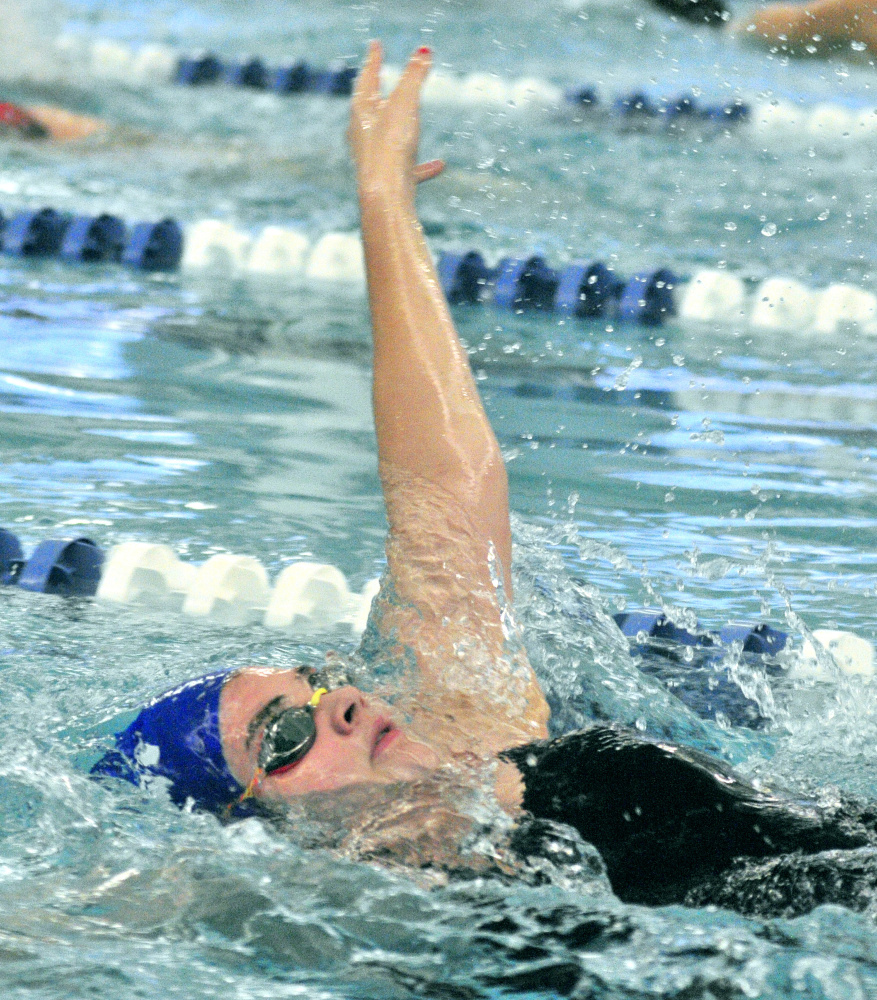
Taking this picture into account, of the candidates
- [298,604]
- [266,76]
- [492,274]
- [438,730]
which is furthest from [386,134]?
[266,76]

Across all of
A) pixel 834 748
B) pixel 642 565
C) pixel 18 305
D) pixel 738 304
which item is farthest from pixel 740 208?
pixel 834 748

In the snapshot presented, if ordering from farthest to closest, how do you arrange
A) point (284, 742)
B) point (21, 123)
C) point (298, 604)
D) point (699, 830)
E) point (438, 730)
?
point (21, 123) → point (298, 604) → point (438, 730) → point (284, 742) → point (699, 830)

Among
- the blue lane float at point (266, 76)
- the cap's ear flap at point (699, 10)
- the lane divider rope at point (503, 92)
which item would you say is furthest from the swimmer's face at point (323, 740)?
the blue lane float at point (266, 76)

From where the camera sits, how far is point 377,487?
3.49 meters

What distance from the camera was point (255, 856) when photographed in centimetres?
175

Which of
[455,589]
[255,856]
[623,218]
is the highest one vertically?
[623,218]

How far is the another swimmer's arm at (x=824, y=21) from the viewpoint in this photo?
6.14m

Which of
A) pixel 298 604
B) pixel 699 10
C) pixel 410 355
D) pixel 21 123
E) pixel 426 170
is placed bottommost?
pixel 298 604

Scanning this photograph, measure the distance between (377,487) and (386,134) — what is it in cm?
138

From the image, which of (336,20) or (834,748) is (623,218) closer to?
(834,748)

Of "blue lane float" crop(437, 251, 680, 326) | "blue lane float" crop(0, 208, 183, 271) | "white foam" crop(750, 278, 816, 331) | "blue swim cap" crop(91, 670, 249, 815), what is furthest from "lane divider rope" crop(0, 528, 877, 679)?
"blue lane float" crop(0, 208, 183, 271)

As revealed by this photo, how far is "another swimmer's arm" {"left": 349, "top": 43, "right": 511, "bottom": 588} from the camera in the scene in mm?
2174

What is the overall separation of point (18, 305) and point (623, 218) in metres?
2.67

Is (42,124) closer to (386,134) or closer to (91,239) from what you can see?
(91,239)
